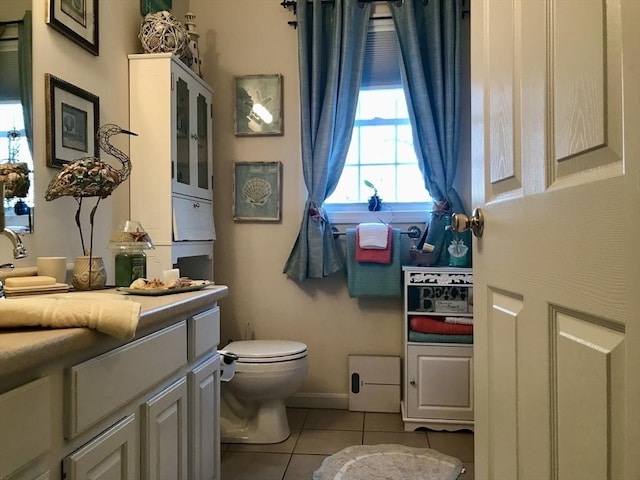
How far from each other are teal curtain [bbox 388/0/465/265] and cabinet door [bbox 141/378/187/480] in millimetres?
1815

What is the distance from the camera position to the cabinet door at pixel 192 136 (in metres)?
2.30

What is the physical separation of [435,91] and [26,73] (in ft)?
6.69

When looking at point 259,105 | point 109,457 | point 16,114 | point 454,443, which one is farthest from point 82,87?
point 454,443

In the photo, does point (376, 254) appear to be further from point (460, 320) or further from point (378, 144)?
point (378, 144)

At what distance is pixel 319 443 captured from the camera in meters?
2.36

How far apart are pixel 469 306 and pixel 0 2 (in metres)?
2.39

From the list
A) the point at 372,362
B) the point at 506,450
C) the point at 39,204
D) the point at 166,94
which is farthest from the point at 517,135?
the point at 372,362

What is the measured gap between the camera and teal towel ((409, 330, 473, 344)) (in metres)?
2.51

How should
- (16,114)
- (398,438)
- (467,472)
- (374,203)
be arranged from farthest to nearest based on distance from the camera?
(374,203) → (398,438) → (467,472) → (16,114)

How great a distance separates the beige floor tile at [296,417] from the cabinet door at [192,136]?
1.34 meters

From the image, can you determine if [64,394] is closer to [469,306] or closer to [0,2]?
[0,2]

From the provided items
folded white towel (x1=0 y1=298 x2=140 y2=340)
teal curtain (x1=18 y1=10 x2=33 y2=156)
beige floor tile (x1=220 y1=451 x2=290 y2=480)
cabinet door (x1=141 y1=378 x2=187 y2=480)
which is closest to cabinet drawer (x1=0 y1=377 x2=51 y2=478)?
folded white towel (x1=0 y1=298 x2=140 y2=340)

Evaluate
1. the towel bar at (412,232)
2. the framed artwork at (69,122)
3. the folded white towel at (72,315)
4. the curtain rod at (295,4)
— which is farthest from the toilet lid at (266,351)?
the curtain rod at (295,4)

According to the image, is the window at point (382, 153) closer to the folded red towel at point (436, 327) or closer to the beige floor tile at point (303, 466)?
the folded red towel at point (436, 327)
